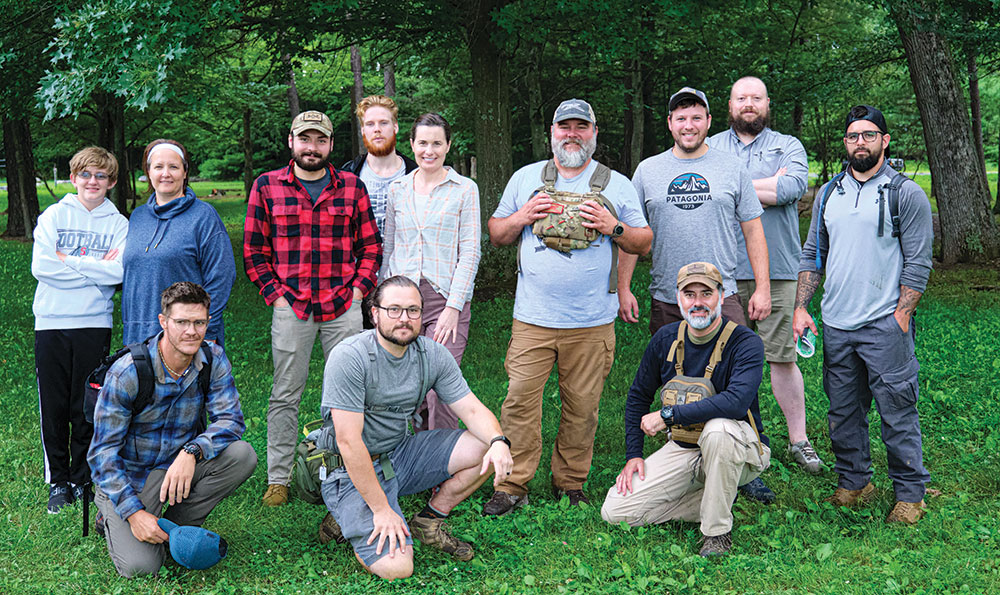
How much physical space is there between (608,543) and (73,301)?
345 cm

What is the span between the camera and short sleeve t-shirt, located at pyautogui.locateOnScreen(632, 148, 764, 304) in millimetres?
5051

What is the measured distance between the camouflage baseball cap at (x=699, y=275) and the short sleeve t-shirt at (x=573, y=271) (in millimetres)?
420

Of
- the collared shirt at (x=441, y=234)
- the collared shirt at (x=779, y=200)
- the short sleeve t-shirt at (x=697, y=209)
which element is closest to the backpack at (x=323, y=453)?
the collared shirt at (x=441, y=234)

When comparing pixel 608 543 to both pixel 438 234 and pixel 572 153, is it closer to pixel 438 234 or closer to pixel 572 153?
pixel 438 234

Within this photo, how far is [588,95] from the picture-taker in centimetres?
2072

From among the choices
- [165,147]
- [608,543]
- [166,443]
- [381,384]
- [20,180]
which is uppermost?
[20,180]

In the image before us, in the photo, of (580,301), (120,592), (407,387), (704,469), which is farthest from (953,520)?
(120,592)

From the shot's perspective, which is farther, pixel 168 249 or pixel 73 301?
pixel 73 301

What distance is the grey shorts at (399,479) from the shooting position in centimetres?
434

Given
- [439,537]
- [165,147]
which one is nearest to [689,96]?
[439,537]

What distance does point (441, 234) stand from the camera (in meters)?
5.11

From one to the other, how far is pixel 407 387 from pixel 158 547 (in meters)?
1.46

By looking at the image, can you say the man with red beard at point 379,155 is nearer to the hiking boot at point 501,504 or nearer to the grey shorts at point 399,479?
the grey shorts at point 399,479

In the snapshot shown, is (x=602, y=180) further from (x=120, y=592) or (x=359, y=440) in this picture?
(x=120, y=592)
